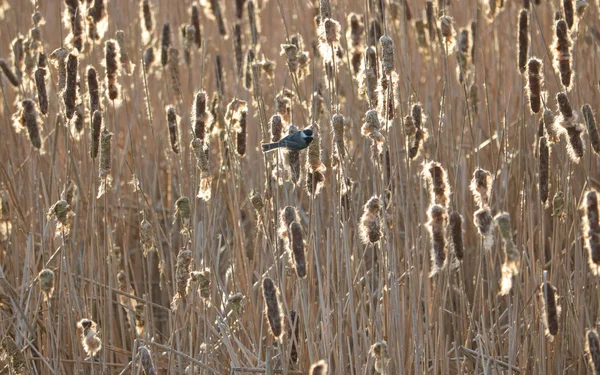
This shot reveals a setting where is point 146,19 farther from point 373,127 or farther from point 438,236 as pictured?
point 438,236

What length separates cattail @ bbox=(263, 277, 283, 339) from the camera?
161cm

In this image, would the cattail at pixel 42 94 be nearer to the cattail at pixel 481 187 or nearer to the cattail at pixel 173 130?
the cattail at pixel 173 130

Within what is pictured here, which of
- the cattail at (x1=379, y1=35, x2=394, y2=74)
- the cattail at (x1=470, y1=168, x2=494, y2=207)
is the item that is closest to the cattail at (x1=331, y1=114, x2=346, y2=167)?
the cattail at (x1=379, y1=35, x2=394, y2=74)

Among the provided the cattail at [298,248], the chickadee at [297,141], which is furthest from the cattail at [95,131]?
the cattail at [298,248]

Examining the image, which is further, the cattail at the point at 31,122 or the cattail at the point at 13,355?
the cattail at the point at 31,122

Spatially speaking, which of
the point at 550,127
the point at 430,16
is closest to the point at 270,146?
the point at 550,127

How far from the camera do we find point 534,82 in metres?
1.98

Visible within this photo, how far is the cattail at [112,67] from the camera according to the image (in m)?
2.29

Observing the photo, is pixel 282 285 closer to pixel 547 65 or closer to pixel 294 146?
pixel 294 146

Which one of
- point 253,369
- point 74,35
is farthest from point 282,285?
point 74,35

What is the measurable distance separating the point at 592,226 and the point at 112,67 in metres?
1.32

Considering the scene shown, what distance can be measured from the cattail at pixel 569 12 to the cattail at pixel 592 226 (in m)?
0.78

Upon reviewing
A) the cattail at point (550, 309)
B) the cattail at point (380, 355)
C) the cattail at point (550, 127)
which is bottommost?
the cattail at point (380, 355)

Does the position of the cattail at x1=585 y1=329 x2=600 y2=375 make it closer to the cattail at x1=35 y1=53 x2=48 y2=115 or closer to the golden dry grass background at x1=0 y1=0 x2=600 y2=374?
the golden dry grass background at x1=0 y1=0 x2=600 y2=374
